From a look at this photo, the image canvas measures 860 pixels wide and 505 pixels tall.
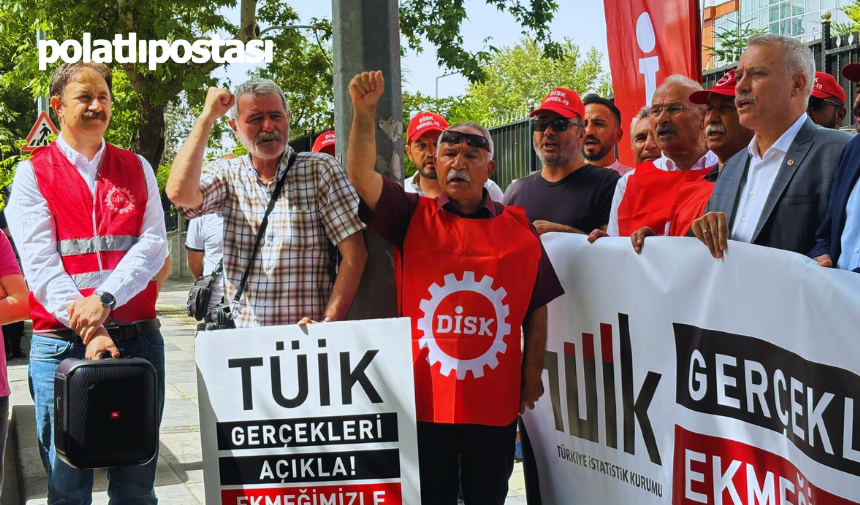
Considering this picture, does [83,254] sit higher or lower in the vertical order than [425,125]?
lower

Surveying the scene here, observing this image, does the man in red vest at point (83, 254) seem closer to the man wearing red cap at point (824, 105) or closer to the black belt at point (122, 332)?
the black belt at point (122, 332)

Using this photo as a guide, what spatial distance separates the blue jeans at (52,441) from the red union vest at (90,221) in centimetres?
10

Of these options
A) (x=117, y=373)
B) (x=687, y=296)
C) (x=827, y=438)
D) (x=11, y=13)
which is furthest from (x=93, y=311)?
(x=11, y=13)

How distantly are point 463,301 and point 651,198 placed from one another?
1121mm

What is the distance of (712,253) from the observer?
358 centimetres

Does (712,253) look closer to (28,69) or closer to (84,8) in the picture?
(84,8)

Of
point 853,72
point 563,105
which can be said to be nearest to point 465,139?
point 563,105

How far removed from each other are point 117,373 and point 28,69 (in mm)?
14045

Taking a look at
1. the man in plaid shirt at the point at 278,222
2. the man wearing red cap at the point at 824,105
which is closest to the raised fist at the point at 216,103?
the man in plaid shirt at the point at 278,222

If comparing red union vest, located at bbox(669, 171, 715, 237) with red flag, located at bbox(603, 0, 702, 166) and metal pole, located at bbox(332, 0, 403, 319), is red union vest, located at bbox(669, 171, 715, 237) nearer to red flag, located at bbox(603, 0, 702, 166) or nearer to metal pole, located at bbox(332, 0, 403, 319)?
metal pole, located at bbox(332, 0, 403, 319)

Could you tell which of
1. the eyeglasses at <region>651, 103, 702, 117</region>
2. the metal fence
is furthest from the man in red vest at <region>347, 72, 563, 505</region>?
the metal fence

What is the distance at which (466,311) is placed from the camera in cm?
400

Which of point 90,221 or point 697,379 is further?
point 90,221

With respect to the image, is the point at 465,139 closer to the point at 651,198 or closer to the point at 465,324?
the point at 465,324
